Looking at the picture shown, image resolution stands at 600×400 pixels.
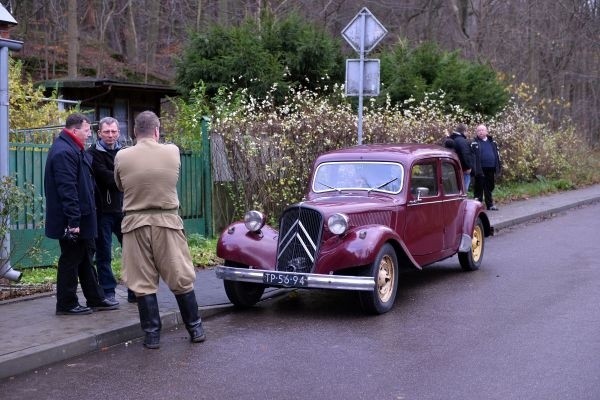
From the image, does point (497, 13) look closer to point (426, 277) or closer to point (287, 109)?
point (287, 109)

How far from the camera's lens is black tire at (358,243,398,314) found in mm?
8031

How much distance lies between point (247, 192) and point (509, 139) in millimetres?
11375

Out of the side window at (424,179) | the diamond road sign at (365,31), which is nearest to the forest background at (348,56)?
the diamond road sign at (365,31)

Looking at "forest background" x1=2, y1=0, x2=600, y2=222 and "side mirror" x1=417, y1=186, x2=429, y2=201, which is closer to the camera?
"side mirror" x1=417, y1=186, x2=429, y2=201

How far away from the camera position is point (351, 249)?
26.1 feet

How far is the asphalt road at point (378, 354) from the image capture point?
5711mm

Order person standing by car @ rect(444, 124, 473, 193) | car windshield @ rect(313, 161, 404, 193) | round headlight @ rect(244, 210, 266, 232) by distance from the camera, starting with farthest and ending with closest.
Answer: person standing by car @ rect(444, 124, 473, 193)
car windshield @ rect(313, 161, 404, 193)
round headlight @ rect(244, 210, 266, 232)

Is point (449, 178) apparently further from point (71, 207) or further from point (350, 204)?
point (71, 207)

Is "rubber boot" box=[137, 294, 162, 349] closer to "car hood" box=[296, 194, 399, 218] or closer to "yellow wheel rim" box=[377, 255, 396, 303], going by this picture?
"car hood" box=[296, 194, 399, 218]

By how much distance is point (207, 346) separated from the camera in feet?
23.1

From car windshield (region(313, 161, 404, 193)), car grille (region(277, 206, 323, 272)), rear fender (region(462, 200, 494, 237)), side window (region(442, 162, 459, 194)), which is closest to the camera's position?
car grille (region(277, 206, 323, 272))

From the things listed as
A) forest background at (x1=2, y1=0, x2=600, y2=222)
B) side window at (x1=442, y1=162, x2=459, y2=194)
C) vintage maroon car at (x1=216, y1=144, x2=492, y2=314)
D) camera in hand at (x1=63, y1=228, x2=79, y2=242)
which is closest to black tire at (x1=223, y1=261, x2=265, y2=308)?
vintage maroon car at (x1=216, y1=144, x2=492, y2=314)

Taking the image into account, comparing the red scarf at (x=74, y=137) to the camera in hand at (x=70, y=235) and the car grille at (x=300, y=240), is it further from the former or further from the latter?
the car grille at (x=300, y=240)

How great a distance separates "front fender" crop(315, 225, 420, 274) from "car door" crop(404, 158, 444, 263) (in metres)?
0.97
